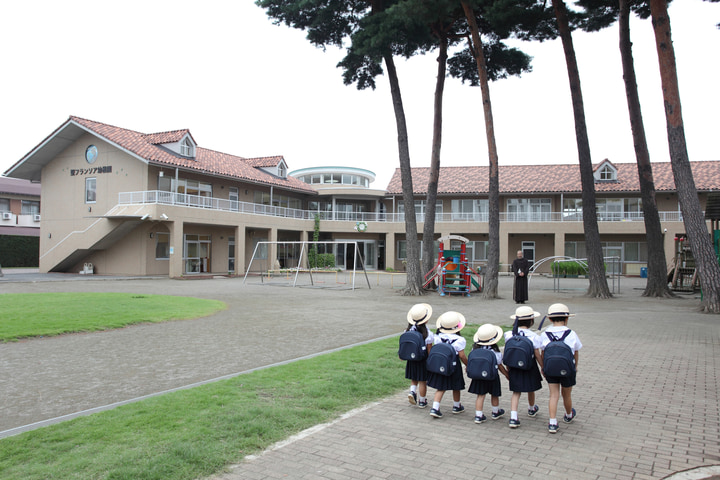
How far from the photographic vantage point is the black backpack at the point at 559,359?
4.82 meters

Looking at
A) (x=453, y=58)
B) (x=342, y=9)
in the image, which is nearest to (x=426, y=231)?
(x=453, y=58)

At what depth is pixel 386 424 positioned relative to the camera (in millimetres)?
5023

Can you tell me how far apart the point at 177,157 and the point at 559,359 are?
2938 centimetres

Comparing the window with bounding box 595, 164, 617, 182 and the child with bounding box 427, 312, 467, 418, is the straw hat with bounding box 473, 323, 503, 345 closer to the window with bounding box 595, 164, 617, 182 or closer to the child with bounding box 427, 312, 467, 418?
the child with bounding box 427, 312, 467, 418

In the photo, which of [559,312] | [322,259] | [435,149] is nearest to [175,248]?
[322,259]

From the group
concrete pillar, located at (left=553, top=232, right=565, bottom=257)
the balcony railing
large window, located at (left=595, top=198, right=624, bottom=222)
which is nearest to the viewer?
the balcony railing

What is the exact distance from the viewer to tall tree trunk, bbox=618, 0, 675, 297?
20656mm

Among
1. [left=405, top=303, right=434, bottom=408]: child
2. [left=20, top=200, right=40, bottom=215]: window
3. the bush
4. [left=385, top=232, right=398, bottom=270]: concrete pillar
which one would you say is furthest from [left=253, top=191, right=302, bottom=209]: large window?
[left=405, top=303, right=434, bottom=408]: child

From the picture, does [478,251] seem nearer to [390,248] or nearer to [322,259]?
[390,248]

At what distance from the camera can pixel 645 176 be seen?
21.0 m

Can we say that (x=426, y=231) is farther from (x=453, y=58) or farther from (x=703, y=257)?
(x=703, y=257)

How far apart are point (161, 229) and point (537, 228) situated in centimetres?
2611

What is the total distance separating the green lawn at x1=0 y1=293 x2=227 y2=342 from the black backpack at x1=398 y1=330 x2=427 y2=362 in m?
7.48

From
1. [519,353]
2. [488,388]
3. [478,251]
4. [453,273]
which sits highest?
[478,251]
